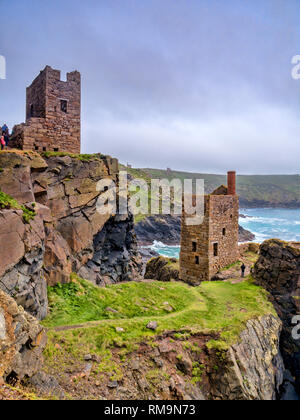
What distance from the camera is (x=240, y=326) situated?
41.2 ft

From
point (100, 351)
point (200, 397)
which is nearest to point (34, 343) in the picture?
point (100, 351)

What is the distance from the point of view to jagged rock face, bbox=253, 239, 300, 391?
16.1 metres

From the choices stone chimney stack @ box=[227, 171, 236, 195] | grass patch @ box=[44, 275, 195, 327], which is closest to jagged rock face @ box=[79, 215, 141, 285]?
grass patch @ box=[44, 275, 195, 327]

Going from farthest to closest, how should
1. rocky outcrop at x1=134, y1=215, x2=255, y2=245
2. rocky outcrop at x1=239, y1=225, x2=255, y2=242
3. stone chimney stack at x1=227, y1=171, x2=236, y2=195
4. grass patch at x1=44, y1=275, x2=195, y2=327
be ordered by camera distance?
1. rocky outcrop at x1=134, y1=215, x2=255, y2=245
2. rocky outcrop at x1=239, y1=225, x2=255, y2=242
3. stone chimney stack at x1=227, y1=171, x2=236, y2=195
4. grass patch at x1=44, y1=275, x2=195, y2=327

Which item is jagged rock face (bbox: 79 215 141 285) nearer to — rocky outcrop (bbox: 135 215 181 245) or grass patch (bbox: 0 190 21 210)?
grass patch (bbox: 0 190 21 210)

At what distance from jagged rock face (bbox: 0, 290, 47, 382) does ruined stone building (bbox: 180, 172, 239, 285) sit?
50.5ft

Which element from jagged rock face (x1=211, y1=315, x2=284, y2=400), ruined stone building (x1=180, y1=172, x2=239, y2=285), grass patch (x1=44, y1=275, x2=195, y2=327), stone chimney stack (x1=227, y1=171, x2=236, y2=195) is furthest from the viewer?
stone chimney stack (x1=227, y1=171, x2=236, y2=195)

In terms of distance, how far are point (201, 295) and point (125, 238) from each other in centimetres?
743

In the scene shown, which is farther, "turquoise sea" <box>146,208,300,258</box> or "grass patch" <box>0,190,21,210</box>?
"turquoise sea" <box>146,208,300,258</box>

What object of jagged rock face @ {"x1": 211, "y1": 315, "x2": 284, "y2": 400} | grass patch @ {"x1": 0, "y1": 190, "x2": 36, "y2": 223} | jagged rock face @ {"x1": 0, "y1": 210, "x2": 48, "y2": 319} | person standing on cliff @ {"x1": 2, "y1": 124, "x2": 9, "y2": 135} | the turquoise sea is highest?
person standing on cliff @ {"x1": 2, "y1": 124, "x2": 9, "y2": 135}

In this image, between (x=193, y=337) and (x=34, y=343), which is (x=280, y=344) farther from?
(x=34, y=343)

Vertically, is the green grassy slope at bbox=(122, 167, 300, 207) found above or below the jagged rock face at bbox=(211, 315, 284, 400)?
above

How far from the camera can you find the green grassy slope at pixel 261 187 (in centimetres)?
14562

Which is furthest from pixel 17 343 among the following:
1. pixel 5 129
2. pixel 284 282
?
pixel 284 282
